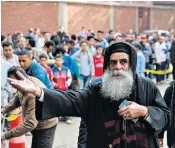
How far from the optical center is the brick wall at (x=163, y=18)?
3731 cm

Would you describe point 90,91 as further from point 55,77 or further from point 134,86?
point 55,77

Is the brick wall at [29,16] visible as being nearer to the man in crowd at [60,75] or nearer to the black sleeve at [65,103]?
the man in crowd at [60,75]

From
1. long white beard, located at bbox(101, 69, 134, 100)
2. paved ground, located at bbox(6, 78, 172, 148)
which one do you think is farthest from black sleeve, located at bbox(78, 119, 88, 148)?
paved ground, located at bbox(6, 78, 172, 148)

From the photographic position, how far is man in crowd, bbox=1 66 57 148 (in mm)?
4263

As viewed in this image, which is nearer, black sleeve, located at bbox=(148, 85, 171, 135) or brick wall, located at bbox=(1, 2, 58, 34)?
black sleeve, located at bbox=(148, 85, 171, 135)

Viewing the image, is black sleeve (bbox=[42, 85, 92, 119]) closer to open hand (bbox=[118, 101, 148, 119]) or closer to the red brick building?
open hand (bbox=[118, 101, 148, 119])

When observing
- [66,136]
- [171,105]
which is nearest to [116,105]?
[171,105]

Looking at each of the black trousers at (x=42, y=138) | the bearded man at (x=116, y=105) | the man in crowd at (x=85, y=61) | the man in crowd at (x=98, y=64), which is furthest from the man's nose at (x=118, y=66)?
the man in crowd at (x=98, y=64)

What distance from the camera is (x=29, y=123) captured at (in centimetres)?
429

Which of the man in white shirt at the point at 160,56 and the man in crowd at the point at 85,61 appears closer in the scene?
the man in crowd at the point at 85,61

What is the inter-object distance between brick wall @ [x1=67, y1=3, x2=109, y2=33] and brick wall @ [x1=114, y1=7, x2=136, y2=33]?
1587 millimetres

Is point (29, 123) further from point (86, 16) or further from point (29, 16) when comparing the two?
point (86, 16)

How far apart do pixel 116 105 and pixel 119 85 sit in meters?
0.15

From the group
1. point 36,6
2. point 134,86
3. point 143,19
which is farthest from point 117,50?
point 143,19
